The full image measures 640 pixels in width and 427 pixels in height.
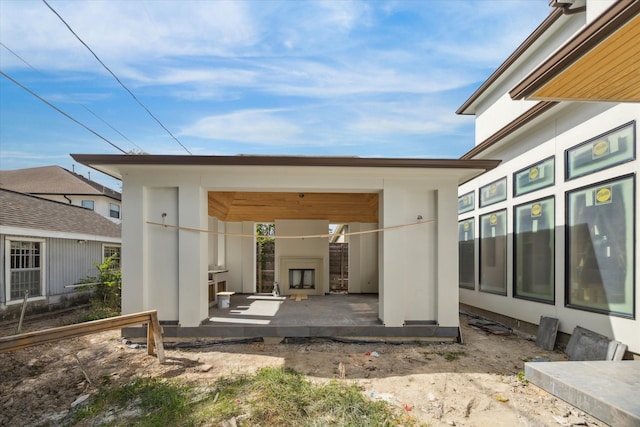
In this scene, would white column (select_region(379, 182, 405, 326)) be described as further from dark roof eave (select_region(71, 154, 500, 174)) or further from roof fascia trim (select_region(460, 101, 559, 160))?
roof fascia trim (select_region(460, 101, 559, 160))

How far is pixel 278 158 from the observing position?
5316 mm

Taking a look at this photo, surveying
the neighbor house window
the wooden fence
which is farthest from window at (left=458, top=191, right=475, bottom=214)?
the neighbor house window

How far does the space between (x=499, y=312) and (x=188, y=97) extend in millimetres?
12636

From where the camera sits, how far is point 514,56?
7.43 meters

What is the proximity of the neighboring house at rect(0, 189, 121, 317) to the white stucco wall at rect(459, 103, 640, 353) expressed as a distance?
1185cm

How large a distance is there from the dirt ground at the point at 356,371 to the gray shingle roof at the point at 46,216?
5016mm

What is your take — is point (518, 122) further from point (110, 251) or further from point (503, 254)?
point (110, 251)

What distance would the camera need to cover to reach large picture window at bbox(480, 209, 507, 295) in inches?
294

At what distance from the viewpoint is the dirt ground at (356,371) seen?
11.2 ft

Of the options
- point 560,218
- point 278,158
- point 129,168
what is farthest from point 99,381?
point 560,218

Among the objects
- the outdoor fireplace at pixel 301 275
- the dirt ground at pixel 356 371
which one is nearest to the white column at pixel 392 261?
the dirt ground at pixel 356 371

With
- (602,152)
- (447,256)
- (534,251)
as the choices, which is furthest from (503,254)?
(602,152)

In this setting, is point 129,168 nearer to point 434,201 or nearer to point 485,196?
point 434,201

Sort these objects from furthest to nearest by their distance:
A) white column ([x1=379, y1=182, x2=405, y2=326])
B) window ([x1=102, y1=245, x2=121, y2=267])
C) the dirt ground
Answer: window ([x1=102, y1=245, x2=121, y2=267])
white column ([x1=379, y1=182, x2=405, y2=326])
the dirt ground
